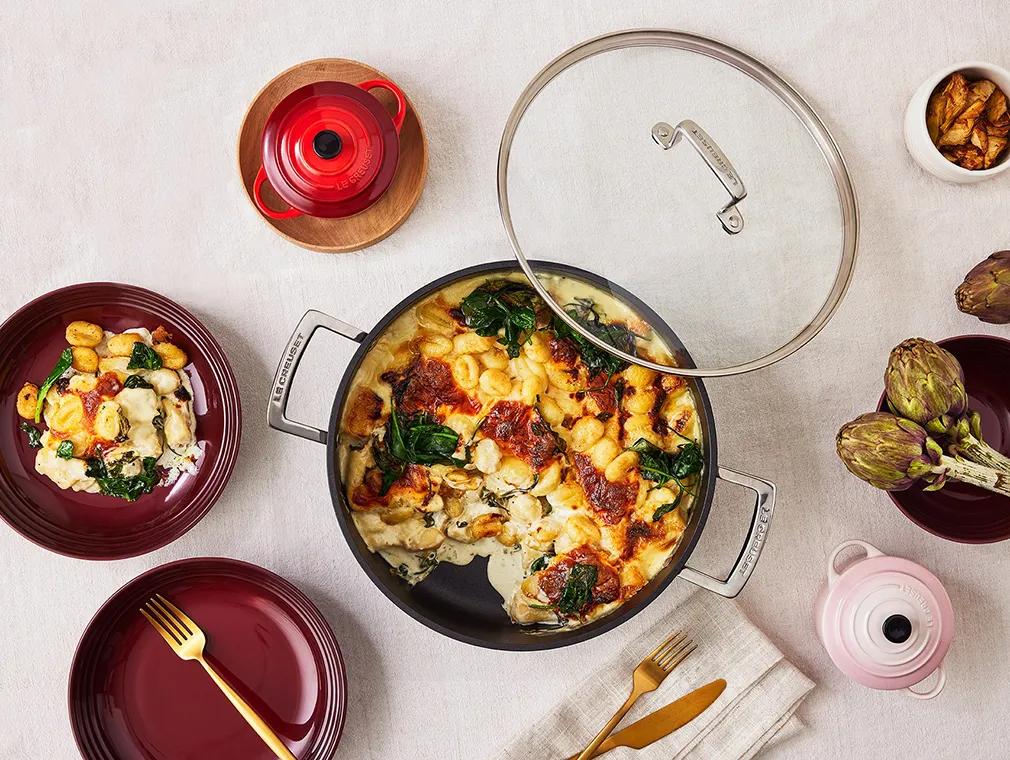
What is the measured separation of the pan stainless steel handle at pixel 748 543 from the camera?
1507 mm

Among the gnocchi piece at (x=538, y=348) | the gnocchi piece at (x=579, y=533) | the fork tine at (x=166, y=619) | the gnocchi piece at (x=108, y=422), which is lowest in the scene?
the fork tine at (x=166, y=619)

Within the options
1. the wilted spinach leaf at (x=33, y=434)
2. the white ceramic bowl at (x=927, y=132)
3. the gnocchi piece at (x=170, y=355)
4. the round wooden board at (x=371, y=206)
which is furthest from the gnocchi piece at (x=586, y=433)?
the wilted spinach leaf at (x=33, y=434)

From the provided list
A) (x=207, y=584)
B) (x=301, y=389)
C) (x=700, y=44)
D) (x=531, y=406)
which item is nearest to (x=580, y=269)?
(x=531, y=406)

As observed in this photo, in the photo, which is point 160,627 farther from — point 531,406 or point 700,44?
point 700,44

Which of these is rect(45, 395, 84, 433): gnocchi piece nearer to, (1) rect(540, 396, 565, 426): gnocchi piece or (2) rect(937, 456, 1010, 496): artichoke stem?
(1) rect(540, 396, 565, 426): gnocchi piece

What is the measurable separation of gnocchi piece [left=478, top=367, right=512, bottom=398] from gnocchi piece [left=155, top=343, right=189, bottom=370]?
58cm

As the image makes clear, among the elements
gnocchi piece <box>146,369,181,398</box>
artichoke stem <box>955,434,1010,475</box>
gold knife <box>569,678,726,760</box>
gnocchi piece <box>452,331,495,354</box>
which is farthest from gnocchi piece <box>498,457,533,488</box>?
artichoke stem <box>955,434,1010,475</box>

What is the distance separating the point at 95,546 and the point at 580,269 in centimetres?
104

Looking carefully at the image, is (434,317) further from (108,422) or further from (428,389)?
(108,422)

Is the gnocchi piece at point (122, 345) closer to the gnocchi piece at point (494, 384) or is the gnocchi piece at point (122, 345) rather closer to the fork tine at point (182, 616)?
the fork tine at point (182, 616)

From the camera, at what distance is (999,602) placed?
178 centimetres

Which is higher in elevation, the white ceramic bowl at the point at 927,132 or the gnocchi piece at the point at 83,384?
the white ceramic bowl at the point at 927,132

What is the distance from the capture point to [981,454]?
4.91 feet

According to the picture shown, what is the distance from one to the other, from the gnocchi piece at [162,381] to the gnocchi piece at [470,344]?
1.78ft
